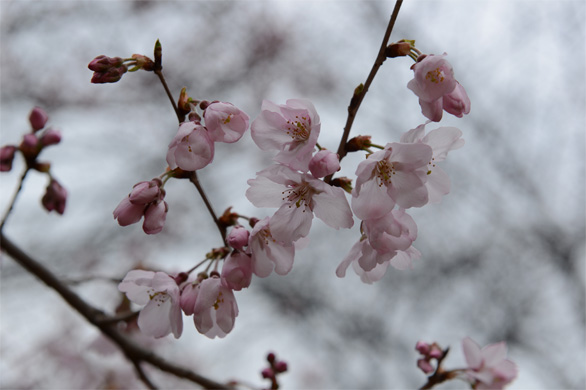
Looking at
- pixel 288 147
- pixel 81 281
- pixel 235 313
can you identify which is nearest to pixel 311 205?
pixel 288 147

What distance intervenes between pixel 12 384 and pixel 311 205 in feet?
24.8

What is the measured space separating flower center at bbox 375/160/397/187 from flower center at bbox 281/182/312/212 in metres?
0.18

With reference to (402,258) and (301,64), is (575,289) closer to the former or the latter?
(301,64)

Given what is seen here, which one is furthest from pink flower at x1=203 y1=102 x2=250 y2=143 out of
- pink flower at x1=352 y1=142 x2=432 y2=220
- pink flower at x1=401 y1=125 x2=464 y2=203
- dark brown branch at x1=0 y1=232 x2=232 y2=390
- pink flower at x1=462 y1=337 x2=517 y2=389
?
pink flower at x1=462 y1=337 x2=517 y2=389

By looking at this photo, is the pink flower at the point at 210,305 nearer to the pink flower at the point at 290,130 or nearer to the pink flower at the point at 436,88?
the pink flower at the point at 290,130

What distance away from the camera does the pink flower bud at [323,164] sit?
44.3 inches

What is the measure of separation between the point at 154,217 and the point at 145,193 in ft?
0.24

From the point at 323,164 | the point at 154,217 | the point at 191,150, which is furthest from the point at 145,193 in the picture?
the point at 323,164

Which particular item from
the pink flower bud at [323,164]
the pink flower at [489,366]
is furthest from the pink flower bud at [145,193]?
the pink flower at [489,366]

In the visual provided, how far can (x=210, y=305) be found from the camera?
53.9 inches

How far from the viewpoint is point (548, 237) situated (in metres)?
7.73

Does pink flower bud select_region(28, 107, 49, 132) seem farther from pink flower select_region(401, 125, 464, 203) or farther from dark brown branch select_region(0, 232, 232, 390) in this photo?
pink flower select_region(401, 125, 464, 203)

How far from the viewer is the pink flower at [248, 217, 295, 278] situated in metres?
1.32

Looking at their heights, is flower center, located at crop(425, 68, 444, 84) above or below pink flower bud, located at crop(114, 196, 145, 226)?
above
